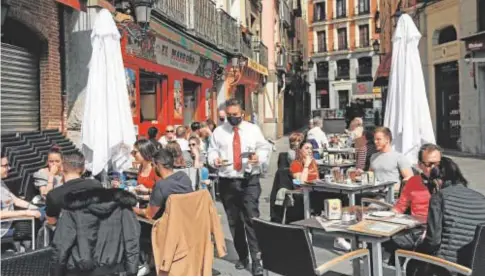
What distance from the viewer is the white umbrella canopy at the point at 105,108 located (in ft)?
22.6

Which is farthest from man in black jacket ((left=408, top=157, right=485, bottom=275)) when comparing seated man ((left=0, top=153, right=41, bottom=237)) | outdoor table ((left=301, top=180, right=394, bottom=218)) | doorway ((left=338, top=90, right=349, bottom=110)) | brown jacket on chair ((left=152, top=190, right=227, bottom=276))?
doorway ((left=338, top=90, right=349, bottom=110))

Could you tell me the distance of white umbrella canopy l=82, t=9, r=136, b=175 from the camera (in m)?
6.90

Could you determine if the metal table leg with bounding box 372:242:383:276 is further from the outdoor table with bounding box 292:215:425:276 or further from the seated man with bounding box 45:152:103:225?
the seated man with bounding box 45:152:103:225

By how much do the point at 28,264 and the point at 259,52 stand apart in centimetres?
2351

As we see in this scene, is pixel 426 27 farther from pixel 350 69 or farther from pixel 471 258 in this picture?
pixel 350 69

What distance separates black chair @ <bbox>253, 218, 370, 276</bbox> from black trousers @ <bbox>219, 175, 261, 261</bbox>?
1.72m

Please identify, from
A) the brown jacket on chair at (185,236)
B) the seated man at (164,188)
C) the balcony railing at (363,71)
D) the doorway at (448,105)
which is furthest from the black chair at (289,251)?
the balcony railing at (363,71)

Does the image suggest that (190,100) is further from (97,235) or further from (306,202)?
(97,235)

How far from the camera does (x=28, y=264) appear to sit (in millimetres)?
2926

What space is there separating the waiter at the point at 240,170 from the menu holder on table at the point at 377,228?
5.21 ft

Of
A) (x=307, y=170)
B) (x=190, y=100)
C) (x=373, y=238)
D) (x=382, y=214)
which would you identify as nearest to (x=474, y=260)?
(x=373, y=238)

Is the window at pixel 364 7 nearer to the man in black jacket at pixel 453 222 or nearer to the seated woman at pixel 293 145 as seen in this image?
the seated woman at pixel 293 145

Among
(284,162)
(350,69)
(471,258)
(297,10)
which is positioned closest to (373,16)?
(350,69)

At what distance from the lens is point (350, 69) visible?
5800cm
